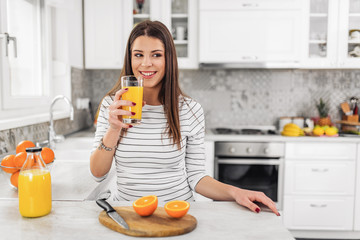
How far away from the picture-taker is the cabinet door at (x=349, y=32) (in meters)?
2.91

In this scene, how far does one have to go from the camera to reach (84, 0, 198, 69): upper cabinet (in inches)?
118

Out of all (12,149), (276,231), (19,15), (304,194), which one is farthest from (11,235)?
(304,194)

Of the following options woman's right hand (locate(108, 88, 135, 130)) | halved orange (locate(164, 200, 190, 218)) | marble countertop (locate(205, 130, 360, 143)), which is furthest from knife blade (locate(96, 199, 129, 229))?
marble countertop (locate(205, 130, 360, 143))

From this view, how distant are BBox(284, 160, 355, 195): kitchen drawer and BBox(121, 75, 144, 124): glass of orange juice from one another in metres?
2.02

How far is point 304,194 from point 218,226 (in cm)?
221

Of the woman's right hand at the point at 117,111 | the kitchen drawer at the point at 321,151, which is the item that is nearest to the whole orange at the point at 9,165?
the woman's right hand at the point at 117,111

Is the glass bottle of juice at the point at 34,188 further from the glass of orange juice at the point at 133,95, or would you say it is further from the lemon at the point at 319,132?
the lemon at the point at 319,132

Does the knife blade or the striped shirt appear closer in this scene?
the knife blade

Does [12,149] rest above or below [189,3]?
below

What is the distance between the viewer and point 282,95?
3.34m

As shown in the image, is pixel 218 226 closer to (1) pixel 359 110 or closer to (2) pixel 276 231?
(2) pixel 276 231

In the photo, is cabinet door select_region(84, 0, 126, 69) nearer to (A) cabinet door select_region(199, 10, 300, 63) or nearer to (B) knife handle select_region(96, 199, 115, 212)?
(A) cabinet door select_region(199, 10, 300, 63)

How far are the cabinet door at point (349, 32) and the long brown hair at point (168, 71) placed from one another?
2.26 m

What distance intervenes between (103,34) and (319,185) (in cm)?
243
